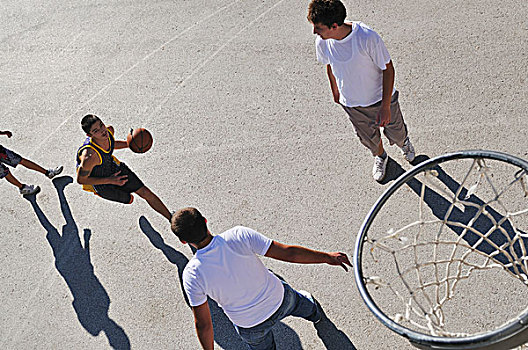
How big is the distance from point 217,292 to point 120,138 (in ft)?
11.5

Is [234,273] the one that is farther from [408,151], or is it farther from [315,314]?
[408,151]

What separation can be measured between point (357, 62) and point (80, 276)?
3.56 meters

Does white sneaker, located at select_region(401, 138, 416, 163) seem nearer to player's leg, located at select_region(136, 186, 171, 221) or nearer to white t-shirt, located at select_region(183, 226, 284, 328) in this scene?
white t-shirt, located at select_region(183, 226, 284, 328)

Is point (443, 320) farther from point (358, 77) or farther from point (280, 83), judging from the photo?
point (280, 83)

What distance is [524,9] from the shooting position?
21.8 ft

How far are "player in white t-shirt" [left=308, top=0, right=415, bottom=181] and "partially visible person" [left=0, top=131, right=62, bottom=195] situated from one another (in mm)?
3554

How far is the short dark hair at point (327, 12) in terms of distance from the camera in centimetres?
411

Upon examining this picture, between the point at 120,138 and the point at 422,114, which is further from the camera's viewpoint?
the point at 120,138

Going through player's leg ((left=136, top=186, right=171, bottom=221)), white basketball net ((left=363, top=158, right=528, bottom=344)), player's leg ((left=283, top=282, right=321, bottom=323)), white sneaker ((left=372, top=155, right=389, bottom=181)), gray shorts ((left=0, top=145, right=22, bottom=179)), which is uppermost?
gray shorts ((left=0, top=145, right=22, bottom=179))

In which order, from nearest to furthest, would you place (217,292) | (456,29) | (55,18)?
(217,292)
(456,29)
(55,18)

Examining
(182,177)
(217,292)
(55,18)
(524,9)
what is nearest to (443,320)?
(217,292)

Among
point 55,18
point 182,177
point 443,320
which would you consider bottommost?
point 443,320

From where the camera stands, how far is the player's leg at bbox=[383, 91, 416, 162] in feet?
16.2

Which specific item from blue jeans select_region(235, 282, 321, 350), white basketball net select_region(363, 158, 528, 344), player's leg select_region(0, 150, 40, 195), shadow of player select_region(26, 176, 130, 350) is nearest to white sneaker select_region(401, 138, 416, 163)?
white basketball net select_region(363, 158, 528, 344)
